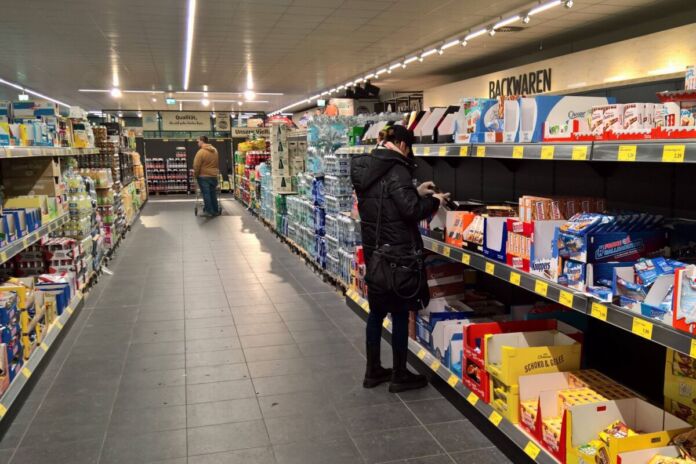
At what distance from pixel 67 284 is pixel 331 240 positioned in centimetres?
275

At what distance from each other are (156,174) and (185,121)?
19.1ft

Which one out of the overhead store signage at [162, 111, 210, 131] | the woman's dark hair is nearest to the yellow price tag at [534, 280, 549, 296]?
the woman's dark hair

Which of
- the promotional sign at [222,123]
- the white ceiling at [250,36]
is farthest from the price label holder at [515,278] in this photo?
the promotional sign at [222,123]

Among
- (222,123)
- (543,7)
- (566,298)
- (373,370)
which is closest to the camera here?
(566,298)

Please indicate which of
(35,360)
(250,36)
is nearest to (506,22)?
(250,36)

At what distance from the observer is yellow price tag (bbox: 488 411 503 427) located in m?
2.84

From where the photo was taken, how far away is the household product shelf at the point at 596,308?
1.82 metres

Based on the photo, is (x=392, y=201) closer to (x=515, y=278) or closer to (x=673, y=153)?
(x=515, y=278)

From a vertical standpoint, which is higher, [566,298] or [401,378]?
[566,298]

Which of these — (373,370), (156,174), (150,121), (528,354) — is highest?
(150,121)

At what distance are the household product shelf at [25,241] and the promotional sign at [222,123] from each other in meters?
21.7

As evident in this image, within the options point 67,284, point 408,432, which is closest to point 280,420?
point 408,432

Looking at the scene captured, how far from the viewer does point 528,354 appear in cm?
275

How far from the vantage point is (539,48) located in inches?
504
